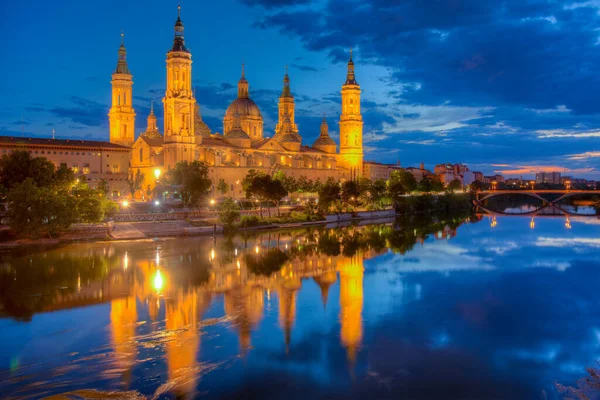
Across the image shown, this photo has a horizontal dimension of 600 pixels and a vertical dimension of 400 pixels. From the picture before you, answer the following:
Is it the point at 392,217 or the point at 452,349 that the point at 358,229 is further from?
the point at 452,349

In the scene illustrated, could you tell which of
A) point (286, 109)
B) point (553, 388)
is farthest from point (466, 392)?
point (286, 109)

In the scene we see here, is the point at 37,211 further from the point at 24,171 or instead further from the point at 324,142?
the point at 324,142

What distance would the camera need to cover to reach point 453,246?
3262 centimetres

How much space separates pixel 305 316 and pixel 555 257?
60.0 feet

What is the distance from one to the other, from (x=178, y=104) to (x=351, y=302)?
37.9 meters

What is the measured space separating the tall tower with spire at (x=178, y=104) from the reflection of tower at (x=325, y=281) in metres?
32.1

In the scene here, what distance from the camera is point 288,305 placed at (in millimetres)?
16781

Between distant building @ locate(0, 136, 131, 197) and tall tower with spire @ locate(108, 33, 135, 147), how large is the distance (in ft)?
10.3

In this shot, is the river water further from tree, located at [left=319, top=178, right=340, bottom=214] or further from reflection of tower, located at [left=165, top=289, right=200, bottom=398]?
tree, located at [left=319, top=178, right=340, bottom=214]

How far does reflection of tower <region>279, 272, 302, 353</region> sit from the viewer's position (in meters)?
14.2

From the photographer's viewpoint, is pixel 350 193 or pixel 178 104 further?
pixel 350 193

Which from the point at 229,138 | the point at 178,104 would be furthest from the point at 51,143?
the point at 229,138

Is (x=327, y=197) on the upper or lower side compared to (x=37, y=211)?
upper

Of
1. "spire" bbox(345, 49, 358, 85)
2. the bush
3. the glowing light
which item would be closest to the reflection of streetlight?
the glowing light
